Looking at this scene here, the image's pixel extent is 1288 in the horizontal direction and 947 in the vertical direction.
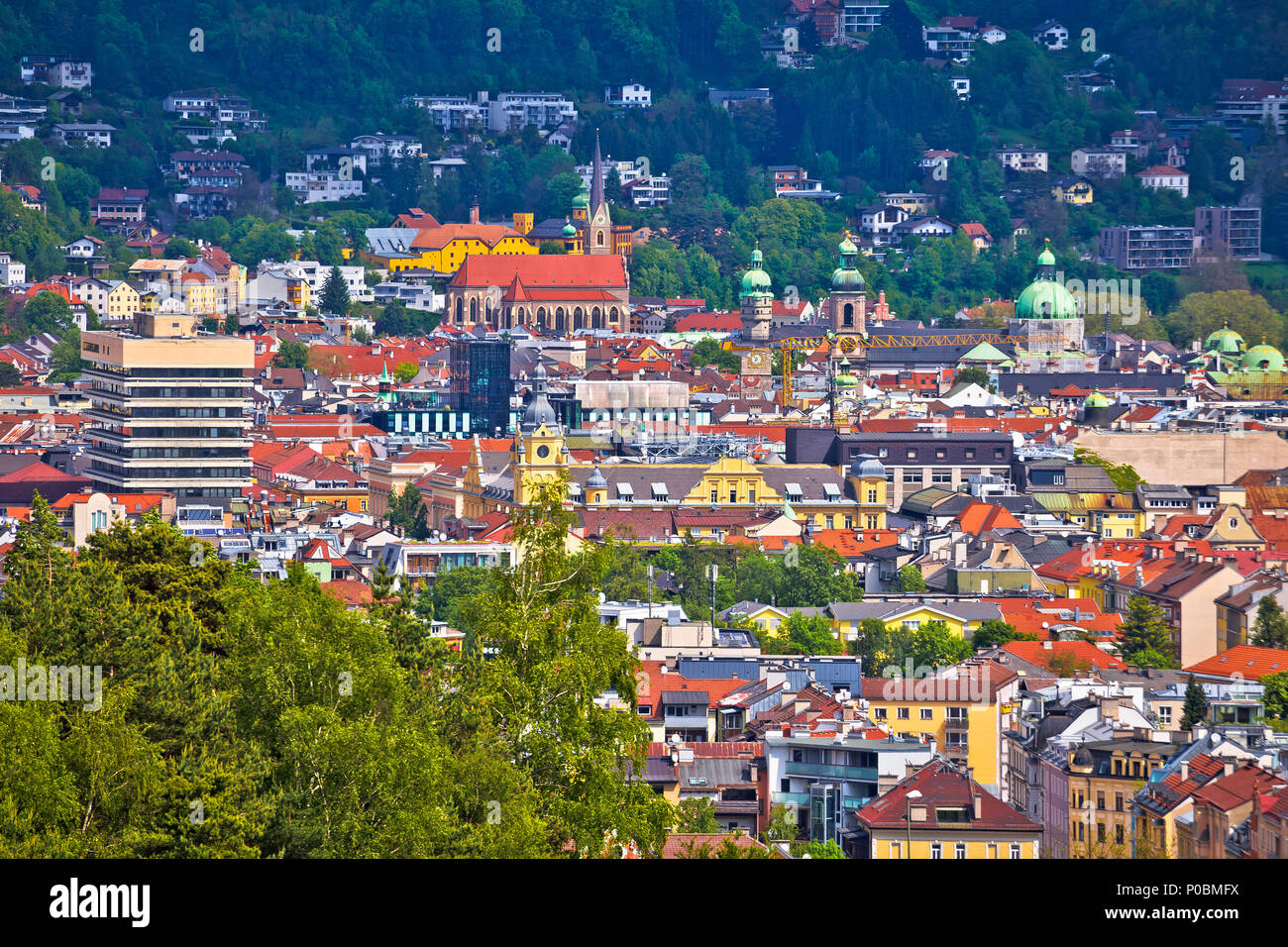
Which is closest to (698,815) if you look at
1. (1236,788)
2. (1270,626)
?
(1236,788)

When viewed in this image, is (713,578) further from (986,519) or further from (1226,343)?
(1226,343)

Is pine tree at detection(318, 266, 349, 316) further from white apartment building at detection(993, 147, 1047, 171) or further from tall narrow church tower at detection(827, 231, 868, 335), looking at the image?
white apartment building at detection(993, 147, 1047, 171)

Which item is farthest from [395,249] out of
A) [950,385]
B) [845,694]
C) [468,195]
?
[845,694]

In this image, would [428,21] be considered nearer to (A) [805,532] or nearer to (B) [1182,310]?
(B) [1182,310]

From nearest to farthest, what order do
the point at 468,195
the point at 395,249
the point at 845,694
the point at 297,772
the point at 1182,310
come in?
the point at 297,772 < the point at 845,694 < the point at 1182,310 < the point at 395,249 < the point at 468,195

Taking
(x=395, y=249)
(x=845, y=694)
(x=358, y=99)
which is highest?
(x=358, y=99)

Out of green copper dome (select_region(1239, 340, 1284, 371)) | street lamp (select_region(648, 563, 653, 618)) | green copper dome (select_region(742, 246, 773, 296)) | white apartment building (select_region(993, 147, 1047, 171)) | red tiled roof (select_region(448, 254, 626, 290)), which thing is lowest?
street lamp (select_region(648, 563, 653, 618))

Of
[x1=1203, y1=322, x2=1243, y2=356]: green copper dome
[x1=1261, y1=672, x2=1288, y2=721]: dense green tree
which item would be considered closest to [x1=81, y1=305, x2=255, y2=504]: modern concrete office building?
[x1=1261, y1=672, x2=1288, y2=721]: dense green tree
